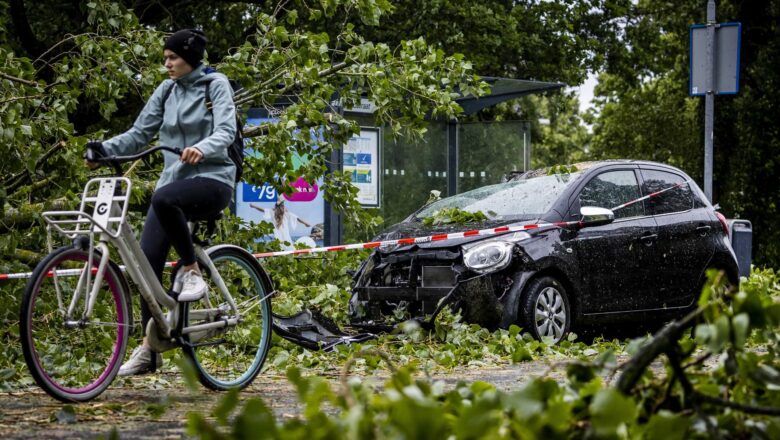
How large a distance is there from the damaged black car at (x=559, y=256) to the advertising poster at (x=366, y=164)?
607 centimetres

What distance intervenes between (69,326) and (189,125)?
128cm

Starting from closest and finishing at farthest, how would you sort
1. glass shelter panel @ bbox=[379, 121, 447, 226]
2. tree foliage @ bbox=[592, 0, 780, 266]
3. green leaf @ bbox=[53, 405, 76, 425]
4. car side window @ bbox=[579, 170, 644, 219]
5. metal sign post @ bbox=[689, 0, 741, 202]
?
green leaf @ bbox=[53, 405, 76, 425], car side window @ bbox=[579, 170, 644, 219], metal sign post @ bbox=[689, 0, 741, 202], glass shelter panel @ bbox=[379, 121, 447, 226], tree foliage @ bbox=[592, 0, 780, 266]

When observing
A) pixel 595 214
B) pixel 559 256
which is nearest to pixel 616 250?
pixel 595 214

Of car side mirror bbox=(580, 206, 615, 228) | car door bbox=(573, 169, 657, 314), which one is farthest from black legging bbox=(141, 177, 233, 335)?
car door bbox=(573, 169, 657, 314)

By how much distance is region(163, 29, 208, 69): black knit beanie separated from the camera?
19.4 ft

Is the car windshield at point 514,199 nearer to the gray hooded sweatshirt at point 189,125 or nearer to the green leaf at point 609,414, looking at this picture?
the gray hooded sweatshirt at point 189,125

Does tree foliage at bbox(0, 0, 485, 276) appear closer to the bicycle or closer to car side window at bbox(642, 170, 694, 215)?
car side window at bbox(642, 170, 694, 215)

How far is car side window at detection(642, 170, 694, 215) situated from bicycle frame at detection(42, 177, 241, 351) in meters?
5.36

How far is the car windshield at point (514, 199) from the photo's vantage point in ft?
31.2

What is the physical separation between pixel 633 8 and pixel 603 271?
56.1 ft

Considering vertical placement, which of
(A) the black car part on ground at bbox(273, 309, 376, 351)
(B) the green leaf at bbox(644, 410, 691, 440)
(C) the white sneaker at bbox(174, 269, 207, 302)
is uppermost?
(C) the white sneaker at bbox(174, 269, 207, 302)

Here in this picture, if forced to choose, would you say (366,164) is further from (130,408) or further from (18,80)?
(130,408)

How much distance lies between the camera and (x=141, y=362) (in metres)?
5.71

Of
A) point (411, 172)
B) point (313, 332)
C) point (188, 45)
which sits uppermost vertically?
point (188, 45)
